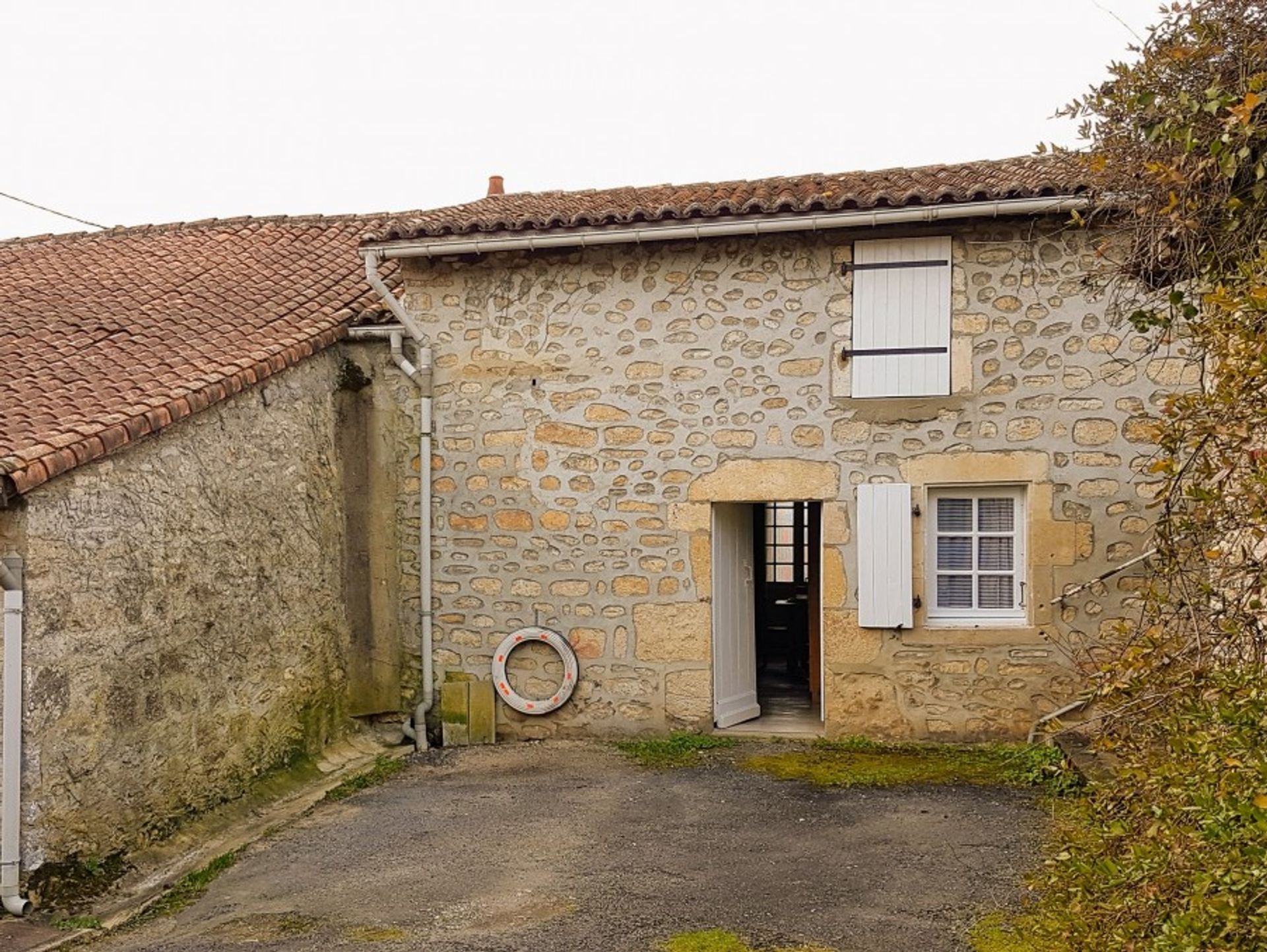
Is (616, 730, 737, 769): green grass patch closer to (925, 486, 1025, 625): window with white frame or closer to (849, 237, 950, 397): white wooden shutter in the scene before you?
(925, 486, 1025, 625): window with white frame

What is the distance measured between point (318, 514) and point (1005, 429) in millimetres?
4880

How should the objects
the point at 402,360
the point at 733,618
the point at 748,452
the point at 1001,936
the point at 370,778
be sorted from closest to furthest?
the point at 1001,936
the point at 370,778
the point at 748,452
the point at 402,360
the point at 733,618

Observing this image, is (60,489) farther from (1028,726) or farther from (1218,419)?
(1028,726)

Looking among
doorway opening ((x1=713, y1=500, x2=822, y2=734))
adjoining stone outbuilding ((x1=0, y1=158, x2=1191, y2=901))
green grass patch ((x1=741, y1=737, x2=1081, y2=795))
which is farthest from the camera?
doorway opening ((x1=713, y1=500, x2=822, y2=734))

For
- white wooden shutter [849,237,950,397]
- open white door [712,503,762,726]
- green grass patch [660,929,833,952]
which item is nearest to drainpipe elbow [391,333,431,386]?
open white door [712,503,762,726]

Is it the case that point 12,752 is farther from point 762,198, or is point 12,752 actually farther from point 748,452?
point 762,198

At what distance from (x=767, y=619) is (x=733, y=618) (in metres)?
3.42

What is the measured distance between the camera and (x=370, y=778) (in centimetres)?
737

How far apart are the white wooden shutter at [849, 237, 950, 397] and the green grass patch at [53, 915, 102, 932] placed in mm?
5560

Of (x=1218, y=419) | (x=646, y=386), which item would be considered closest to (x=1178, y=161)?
(x=1218, y=419)

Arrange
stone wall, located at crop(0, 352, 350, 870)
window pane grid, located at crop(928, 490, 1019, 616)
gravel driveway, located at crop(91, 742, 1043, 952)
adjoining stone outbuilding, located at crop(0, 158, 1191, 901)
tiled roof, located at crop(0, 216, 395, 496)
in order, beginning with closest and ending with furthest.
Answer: gravel driveway, located at crop(91, 742, 1043, 952) → stone wall, located at crop(0, 352, 350, 870) → tiled roof, located at crop(0, 216, 395, 496) → adjoining stone outbuilding, located at crop(0, 158, 1191, 901) → window pane grid, located at crop(928, 490, 1019, 616)

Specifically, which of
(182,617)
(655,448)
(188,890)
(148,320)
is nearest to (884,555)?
(655,448)

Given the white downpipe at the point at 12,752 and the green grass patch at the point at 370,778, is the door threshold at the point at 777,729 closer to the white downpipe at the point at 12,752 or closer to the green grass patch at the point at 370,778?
the green grass patch at the point at 370,778

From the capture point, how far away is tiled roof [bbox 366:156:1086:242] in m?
7.21
